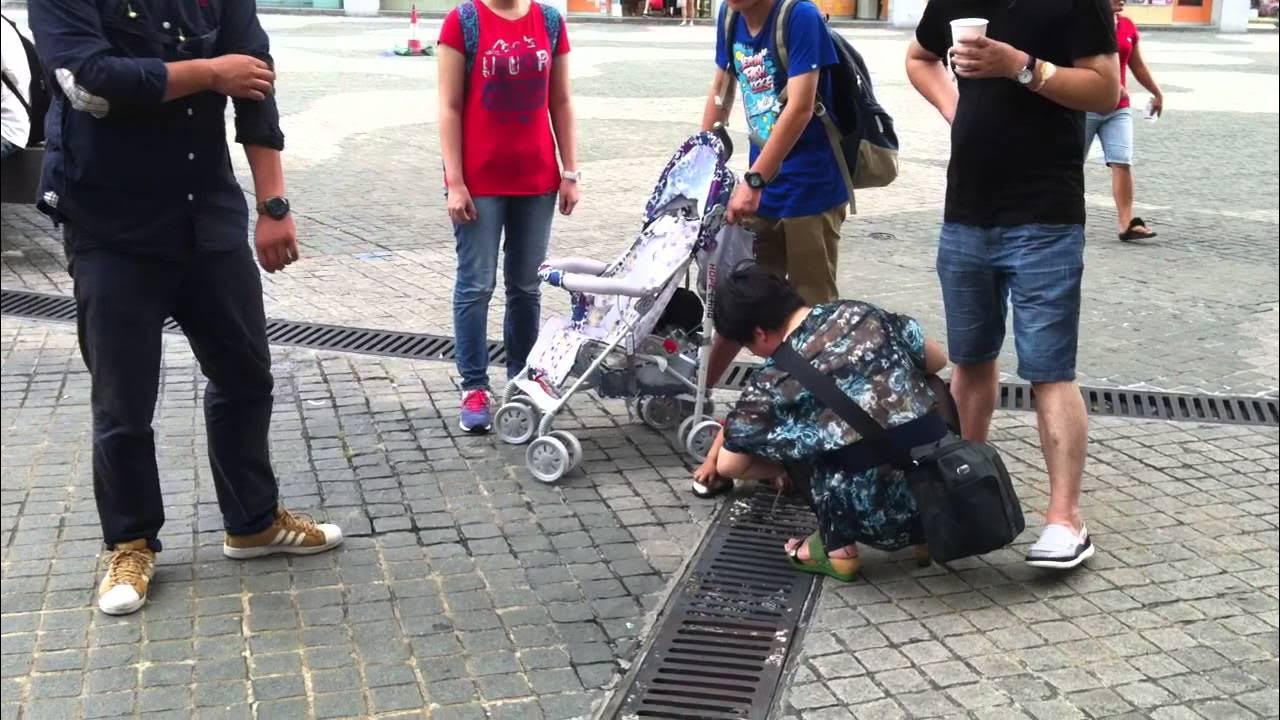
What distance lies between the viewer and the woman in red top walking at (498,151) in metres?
5.01

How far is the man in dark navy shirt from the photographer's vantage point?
348 cm

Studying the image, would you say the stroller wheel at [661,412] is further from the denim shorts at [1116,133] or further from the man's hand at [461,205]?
the denim shorts at [1116,133]

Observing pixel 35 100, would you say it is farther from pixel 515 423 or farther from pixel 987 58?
pixel 987 58

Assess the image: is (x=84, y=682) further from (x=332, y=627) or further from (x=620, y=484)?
(x=620, y=484)

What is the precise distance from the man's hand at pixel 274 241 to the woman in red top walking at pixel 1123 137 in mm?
6151

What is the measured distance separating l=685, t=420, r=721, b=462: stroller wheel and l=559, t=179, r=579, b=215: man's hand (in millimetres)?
993

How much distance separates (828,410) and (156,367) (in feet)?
6.25

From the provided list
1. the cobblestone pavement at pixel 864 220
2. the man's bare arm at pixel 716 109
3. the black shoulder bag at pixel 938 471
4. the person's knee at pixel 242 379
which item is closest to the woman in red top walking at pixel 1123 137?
the cobblestone pavement at pixel 864 220

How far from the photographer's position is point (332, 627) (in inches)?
150

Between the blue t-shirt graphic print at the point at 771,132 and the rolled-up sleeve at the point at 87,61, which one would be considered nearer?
the rolled-up sleeve at the point at 87,61

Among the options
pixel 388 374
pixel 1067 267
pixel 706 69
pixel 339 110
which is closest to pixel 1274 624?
pixel 1067 267

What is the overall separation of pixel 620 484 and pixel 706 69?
16.7 m

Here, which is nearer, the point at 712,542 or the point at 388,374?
the point at 712,542

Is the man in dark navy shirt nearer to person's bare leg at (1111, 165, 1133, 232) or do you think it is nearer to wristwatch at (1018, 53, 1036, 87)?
wristwatch at (1018, 53, 1036, 87)
